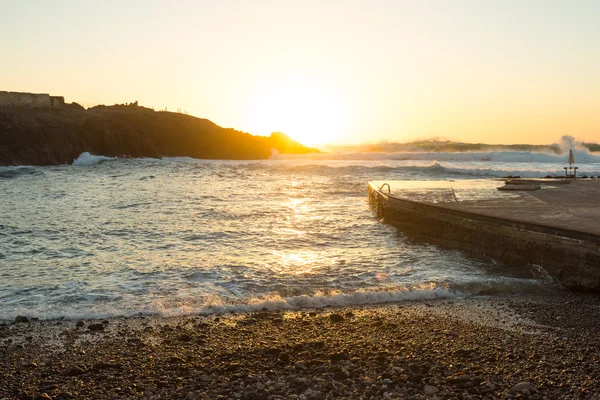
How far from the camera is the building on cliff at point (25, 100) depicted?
86812 mm

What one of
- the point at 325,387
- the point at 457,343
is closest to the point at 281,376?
the point at 325,387

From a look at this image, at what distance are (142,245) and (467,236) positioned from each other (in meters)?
7.45

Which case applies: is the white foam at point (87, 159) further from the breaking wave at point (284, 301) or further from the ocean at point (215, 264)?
the breaking wave at point (284, 301)

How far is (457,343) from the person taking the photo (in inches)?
207

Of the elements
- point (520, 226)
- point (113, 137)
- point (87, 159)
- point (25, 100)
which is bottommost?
point (520, 226)

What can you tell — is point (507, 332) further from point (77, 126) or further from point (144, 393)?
point (77, 126)

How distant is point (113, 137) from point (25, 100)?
24173 mm

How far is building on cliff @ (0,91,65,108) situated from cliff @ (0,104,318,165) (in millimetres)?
4207

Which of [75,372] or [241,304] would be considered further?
[241,304]

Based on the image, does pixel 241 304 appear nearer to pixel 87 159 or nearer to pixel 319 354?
pixel 319 354

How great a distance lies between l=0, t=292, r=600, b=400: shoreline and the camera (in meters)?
4.21

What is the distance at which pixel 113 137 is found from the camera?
77375mm

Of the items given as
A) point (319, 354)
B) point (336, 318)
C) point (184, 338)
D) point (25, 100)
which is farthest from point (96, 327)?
point (25, 100)

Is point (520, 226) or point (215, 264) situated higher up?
point (520, 226)
